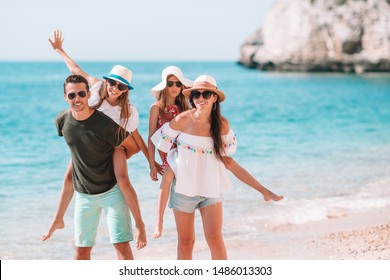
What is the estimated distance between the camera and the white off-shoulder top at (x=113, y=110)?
4762 millimetres

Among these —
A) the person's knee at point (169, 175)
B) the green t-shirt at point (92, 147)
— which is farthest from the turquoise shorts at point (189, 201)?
the green t-shirt at point (92, 147)

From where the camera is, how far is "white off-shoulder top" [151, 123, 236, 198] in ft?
15.6

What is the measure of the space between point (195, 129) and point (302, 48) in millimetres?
60419

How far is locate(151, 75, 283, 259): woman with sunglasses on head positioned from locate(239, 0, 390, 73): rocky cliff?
5530cm

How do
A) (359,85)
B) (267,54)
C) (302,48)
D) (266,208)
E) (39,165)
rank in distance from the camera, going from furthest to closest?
(267,54), (302,48), (359,85), (39,165), (266,208)

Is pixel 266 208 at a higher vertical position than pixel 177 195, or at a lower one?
lower

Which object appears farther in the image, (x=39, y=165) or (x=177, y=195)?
(x=39, y=165)

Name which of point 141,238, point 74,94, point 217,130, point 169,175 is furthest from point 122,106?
point 141,238

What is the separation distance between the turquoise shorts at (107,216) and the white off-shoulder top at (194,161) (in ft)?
1.43

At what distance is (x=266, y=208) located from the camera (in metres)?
9.17

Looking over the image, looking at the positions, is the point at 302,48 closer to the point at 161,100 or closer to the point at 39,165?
the point at 39,165

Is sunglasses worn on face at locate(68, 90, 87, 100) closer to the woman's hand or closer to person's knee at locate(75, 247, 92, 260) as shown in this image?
the woman's hand
